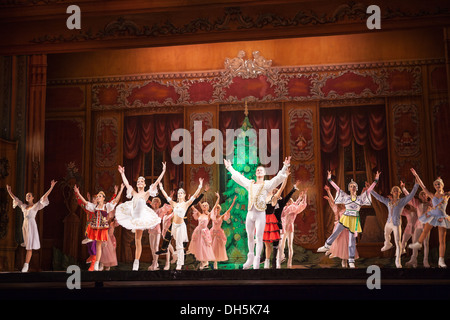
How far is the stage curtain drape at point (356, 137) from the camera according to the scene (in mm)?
11797

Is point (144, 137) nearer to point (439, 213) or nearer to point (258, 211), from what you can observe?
point (258, 211)

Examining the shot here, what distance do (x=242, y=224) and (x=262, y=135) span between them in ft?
6.41

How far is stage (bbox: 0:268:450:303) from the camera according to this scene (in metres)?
7.35

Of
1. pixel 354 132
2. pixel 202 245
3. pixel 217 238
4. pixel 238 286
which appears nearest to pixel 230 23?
pixel 354 132

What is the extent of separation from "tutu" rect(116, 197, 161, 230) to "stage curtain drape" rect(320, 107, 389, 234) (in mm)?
4100

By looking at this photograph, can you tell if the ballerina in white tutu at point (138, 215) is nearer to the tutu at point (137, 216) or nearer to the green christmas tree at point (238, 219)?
the tutu at point (137, 216)

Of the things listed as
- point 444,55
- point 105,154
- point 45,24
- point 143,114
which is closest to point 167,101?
point 143,114

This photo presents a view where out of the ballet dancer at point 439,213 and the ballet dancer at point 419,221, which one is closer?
the ballet dancer at point 439,213

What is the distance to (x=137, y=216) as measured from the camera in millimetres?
9461

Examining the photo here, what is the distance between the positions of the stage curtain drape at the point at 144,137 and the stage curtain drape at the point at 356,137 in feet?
10.3

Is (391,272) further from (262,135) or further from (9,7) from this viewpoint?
(9,7)

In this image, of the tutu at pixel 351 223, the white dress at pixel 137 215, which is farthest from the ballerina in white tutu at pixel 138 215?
the tutu at pixel 351 223

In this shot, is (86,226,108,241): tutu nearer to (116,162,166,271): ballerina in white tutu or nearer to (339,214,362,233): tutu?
(116,162,166,271): ballerina in white tutu

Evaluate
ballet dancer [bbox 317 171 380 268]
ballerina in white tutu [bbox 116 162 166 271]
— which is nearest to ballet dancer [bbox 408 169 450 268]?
ballet dancer [bbox 317 171 380 268]
